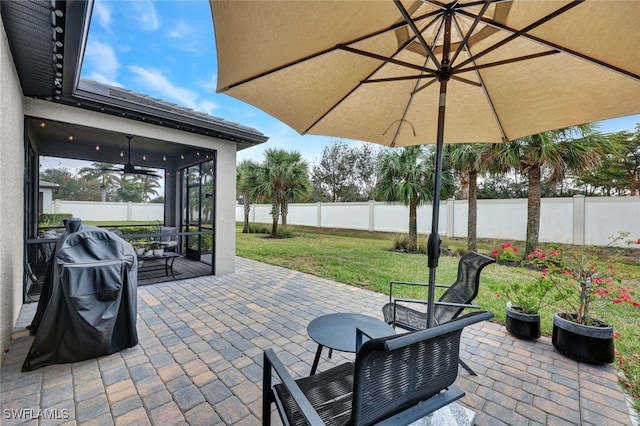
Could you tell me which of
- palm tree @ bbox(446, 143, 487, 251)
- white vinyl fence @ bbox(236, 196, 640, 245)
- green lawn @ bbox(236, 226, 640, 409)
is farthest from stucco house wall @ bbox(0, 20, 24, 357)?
white vinyl fence @ bbox(236, 196, 640, 245)

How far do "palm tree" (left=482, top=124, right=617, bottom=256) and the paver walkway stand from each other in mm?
4824

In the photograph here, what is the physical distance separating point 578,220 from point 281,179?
10.6 meters

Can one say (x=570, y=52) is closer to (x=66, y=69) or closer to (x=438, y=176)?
(x=438, y=176)

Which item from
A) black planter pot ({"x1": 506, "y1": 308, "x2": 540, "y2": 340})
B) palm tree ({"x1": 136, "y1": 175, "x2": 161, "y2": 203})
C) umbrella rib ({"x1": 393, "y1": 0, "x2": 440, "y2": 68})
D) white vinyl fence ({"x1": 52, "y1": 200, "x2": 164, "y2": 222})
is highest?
umbrella rib ({"x1": 393, "y1": 0, "x2": 440, "y2": 68})

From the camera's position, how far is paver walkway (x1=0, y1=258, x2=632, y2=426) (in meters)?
1.92

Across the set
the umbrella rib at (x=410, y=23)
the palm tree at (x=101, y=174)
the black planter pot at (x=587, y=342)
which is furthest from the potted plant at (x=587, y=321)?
the palm tree at (x=101, y=174)

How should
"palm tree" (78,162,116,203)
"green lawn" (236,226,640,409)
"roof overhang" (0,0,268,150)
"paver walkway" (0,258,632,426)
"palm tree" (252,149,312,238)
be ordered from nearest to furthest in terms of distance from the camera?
1. "paver walkway" (0,258,632,426)
2. "roof overhang" (0,0,268,150)
3. "green lawn" (236,226,640,409)
4. "palm tree" (78,162,116,203)
5. "palm tree" (252,149,312,238)

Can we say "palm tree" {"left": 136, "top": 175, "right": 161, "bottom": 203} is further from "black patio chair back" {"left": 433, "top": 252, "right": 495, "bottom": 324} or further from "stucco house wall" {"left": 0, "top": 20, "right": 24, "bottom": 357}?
"black patio chair back" {"left": 433, "top": 252, "right": 495, "bottom": 324}

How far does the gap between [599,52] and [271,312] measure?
402 centimetres

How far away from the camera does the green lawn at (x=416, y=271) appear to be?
2921mm

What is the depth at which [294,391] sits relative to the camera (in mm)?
1235

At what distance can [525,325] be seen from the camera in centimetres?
308

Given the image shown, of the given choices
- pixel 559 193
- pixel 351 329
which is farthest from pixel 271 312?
pixel 559 193

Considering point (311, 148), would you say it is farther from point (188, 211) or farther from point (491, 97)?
point (491, 97)
